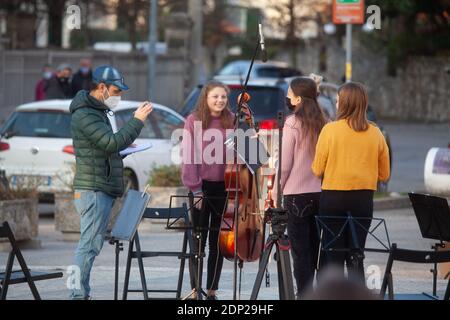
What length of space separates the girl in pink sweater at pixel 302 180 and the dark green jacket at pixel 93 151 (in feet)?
4.13

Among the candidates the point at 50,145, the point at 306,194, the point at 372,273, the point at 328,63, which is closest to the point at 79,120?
the point at 306,194

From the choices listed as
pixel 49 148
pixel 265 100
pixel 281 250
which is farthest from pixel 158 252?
pixel 265 100

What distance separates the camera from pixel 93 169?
927 centimetres

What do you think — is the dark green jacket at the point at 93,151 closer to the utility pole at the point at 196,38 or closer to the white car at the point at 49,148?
the white car at the point at 49,148

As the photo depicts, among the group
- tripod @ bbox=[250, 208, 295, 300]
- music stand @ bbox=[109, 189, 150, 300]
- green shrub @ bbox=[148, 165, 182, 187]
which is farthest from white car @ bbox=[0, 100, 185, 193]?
tripod @ bbox=[250, 208, 295, 300]

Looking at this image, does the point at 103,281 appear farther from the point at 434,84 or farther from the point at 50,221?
the point at 434,84

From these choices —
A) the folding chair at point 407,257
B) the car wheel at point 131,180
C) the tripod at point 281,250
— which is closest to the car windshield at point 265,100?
the car wheel at point 131,180

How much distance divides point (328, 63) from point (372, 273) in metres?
43.8

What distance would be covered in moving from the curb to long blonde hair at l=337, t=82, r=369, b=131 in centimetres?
864

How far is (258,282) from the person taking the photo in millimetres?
8172

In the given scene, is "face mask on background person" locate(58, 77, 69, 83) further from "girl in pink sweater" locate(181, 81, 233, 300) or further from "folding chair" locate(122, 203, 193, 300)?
"folding chair" locate(122, 203, 193, 300)

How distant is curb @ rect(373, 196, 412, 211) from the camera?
57.5ft

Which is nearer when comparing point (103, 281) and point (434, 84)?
point (103, 281)

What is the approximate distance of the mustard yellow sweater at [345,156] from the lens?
29.0 feet
